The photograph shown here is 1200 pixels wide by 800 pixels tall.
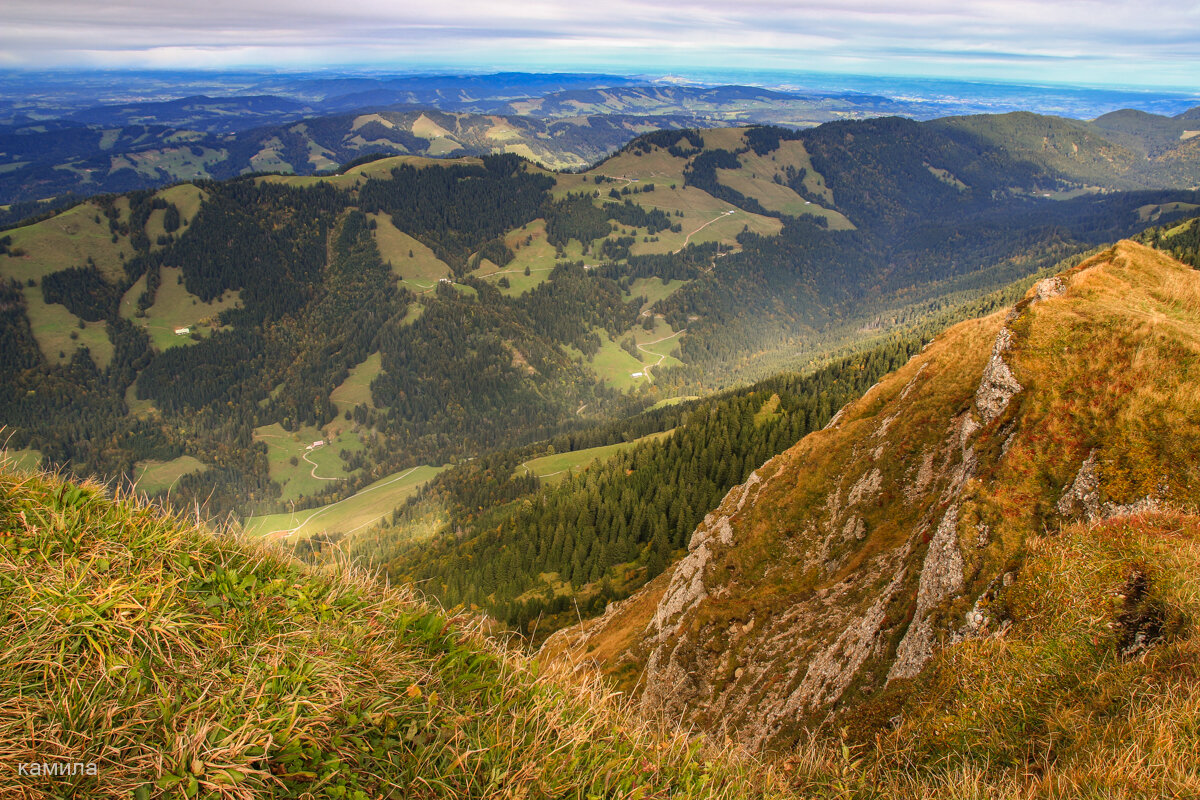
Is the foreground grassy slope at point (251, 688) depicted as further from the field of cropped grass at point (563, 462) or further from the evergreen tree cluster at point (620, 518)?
the field of cropped grass at point (563, 462)

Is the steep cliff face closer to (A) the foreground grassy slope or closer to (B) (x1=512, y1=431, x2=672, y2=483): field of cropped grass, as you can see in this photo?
(A) the foreground grassy slope

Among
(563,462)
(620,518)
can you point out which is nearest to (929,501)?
(620,518)

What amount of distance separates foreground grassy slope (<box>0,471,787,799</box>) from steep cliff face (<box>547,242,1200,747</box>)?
2.01 metres

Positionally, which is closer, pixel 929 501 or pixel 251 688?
pixel 251 688

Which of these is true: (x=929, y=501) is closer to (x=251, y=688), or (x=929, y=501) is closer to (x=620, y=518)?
(x=251, y=688)

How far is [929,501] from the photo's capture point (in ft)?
104

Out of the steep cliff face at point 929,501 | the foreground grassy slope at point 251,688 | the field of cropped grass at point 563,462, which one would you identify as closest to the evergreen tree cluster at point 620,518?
the field of cropped grass at point 563,462

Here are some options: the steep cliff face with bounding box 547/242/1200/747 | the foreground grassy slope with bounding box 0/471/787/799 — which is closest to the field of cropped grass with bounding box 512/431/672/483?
the steep cliff face with bounding box 547/242/1200/747

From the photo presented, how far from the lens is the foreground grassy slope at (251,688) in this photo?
4684 millimetres

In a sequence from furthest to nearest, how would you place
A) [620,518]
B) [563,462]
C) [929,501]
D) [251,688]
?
[563,462] → [620,518] → [929,501] → [251,688]

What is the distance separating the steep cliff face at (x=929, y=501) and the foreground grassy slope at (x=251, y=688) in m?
2.01

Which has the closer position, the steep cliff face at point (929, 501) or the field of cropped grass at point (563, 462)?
the steep cliff face at point (929, 501)

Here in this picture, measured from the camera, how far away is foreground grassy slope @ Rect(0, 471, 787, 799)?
4.68 meters

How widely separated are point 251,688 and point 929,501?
3443 centimetres
